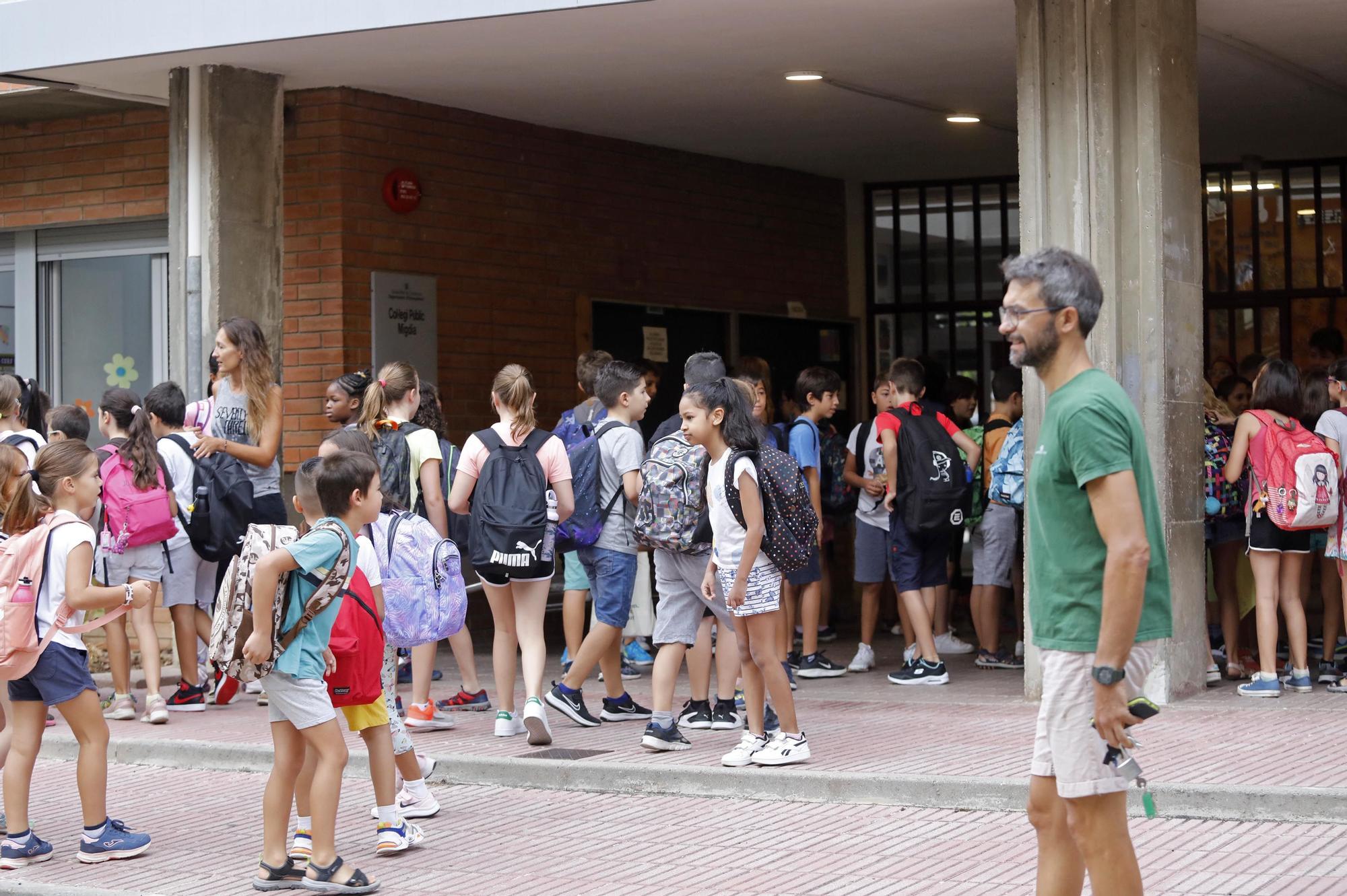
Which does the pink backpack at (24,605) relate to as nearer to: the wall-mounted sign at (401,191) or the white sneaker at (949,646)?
the wall-mounted sign at (401,191)

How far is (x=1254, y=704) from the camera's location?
9.05 meters

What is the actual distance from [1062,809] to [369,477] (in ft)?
9.56

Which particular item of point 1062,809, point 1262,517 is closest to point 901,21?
point 1262,517

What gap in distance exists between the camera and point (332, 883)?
5.98 metres

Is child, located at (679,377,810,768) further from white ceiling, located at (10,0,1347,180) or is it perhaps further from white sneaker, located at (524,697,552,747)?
white ceiling, located at (10,0,1347,180)

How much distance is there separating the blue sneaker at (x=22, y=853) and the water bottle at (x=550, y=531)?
8.89ft

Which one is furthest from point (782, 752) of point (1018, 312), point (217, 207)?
point (217, 207)

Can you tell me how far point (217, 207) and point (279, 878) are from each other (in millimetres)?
6250

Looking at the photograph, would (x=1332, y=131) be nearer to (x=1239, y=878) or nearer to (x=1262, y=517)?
(x=1262, y=517)

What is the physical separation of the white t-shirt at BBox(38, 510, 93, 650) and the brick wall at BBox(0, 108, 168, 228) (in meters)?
6.37

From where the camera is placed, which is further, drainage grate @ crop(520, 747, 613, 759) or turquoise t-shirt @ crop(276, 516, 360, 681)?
drainage grate @ crop(520, 747, 613, 759)

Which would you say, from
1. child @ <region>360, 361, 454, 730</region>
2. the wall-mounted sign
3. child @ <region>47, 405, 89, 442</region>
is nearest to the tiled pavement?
child @ <region>360, 361, 454, 730</region>

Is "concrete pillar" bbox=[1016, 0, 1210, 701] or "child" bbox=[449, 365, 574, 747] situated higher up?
"concrete pillar" bbox=[1016, 0, 1210, 701]

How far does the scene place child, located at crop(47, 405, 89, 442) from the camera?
899 centimetres
